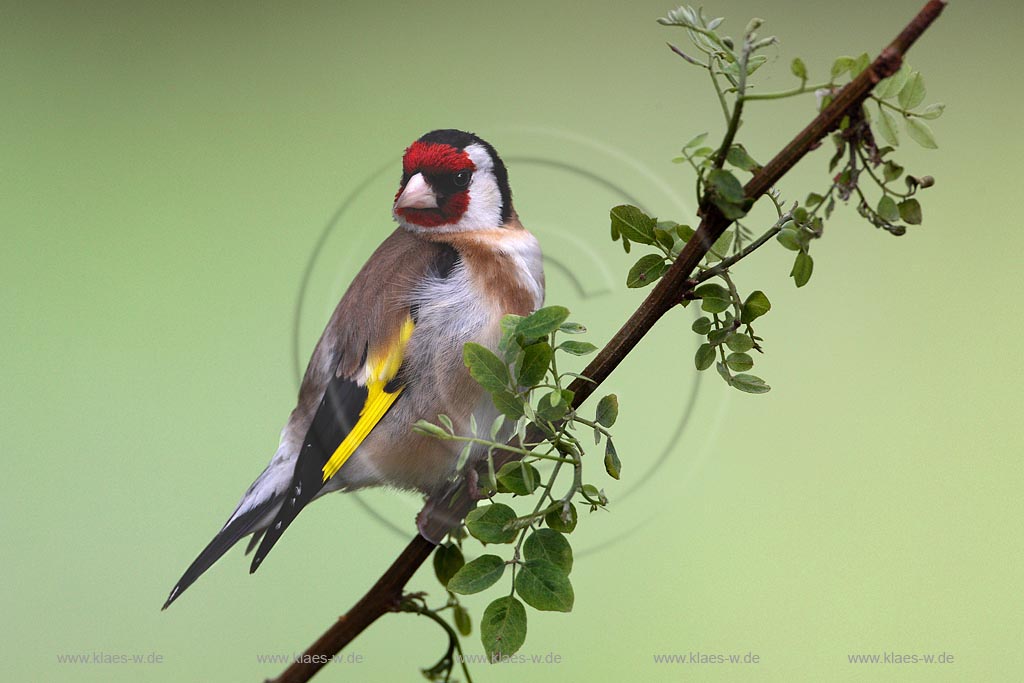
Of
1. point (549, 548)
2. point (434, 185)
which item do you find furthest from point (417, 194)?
point (549, 548)

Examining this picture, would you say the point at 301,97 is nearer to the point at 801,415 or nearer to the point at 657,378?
the point at 657,378

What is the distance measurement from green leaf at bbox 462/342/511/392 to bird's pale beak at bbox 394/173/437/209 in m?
0.14

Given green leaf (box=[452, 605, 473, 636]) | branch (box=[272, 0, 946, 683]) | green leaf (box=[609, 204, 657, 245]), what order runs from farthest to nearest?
1. green leaf (box=[452, 605, 473, 636])
2. green leaf (box=[609, 204, 657, 245])
3. branch (box=[272, 0, 946, 683])

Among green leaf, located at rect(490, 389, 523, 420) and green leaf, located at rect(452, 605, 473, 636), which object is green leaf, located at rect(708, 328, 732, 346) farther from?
green leaf, located at rect(452, 605, 473, 636)

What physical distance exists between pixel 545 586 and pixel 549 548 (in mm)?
20

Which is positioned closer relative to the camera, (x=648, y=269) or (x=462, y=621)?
(x=648, y=269)

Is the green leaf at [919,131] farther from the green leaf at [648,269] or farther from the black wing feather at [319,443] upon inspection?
the black wing feather at [319,443]

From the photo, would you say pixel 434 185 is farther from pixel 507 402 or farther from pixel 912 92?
pixel 912 92

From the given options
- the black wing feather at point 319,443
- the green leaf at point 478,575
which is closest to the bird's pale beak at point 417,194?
the black wing feather at point 319,443

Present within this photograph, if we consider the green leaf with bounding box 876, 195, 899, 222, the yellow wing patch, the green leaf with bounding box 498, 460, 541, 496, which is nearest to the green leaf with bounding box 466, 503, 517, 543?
the green leaf with bounding box 498, 460, 541, 496

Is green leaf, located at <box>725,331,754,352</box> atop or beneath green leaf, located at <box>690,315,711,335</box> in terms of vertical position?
beneath

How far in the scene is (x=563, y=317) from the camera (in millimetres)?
418

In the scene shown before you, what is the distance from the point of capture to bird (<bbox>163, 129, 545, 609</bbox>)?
0.54 meters

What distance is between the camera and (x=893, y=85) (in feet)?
1.34
